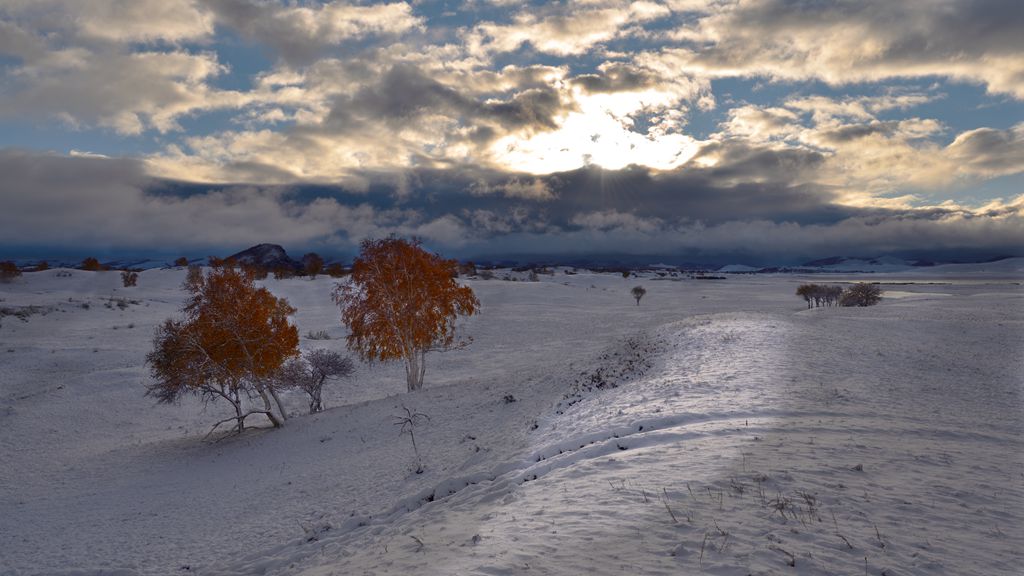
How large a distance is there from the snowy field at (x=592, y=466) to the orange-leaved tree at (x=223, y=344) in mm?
2938

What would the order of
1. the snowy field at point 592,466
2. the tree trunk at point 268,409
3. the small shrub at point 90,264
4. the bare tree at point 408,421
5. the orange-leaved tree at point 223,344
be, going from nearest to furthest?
1. the snowy field at point 592,466
2. the bare tree at point 408,421
3. the orange-leaved tree at point 223,344
4. the tree trunk at point 268,409
5. the small shrub at point 90,264

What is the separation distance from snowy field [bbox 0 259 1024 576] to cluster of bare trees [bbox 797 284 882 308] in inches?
1050

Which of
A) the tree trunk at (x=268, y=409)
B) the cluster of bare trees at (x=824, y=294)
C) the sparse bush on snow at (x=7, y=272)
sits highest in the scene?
the sparse bush on snow at (x=7, y=272)

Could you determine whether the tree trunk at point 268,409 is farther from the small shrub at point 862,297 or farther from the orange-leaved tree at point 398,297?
the small shrub at point 862,297

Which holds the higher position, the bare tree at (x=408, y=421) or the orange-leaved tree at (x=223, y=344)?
the orange-leaved tree at (x=223, y=344)

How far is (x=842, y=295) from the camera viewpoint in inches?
2785

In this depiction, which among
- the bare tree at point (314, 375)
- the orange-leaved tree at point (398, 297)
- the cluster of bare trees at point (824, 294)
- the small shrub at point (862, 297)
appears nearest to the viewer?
the bare tree at point (314, 375)

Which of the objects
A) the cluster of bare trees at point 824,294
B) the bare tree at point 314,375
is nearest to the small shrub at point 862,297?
the cluster of bare trees at point 824,294

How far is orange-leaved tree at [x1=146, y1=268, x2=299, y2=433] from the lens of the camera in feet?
84.1

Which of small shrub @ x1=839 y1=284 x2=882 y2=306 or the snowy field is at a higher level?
small shrub @ x1=839 y1=284 x2=882 y2=306

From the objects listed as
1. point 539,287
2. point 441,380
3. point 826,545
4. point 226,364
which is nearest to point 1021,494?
point 826,545

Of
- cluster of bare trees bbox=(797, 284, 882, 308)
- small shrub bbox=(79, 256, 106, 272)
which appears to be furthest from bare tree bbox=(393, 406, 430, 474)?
small shrub bbox=(79, 256, 106, 272)

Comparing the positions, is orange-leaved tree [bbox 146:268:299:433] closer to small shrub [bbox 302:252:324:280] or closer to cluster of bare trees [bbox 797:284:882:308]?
cluster of bare trees [bbox 797:284:882:308]

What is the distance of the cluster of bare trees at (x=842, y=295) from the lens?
6266cm
